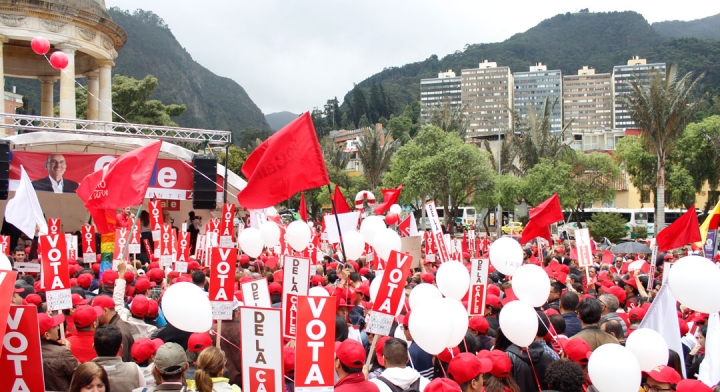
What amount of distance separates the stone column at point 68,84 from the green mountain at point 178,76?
4339 inches

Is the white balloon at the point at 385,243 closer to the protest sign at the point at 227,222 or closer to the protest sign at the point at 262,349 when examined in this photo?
the protest sign at the point at 227,222

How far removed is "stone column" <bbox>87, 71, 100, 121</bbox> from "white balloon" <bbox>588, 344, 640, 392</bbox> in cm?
2738

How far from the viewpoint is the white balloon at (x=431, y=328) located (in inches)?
195

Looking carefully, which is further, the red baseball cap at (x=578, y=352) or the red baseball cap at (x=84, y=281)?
the red baseball cap at (x=84, y=281)

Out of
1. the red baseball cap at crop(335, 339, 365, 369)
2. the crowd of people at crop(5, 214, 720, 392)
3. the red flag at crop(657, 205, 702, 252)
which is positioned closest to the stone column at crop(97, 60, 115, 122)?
the crowd of people at crop(5, 214, 720, 392)

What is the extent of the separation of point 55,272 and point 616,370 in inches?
233

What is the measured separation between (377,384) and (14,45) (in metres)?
29.0

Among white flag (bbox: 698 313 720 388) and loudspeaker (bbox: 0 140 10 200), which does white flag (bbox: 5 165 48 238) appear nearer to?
loudspeaker (bbox: 0 140 10 200)

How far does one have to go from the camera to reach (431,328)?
4973mm

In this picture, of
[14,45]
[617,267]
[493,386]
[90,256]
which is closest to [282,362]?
[493,386]

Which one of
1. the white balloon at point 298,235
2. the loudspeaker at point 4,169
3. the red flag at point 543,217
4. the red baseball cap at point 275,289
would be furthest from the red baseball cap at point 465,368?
the loudspeaker at point 4,169

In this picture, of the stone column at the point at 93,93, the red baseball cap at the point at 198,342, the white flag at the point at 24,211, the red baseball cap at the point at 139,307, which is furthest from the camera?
the stone column at the point at 93,93

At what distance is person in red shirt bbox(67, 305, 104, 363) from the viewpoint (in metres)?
5.95

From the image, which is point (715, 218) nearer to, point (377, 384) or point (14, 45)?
point (377, 384)
